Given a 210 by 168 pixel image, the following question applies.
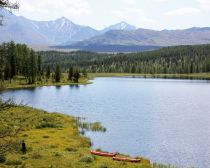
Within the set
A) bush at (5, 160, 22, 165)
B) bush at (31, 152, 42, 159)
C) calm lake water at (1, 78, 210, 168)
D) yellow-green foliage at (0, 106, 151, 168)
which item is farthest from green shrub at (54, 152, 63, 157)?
calm lake water at (1, 78, 210, 168)

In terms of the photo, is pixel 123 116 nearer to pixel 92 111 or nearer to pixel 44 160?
pixel 92 111

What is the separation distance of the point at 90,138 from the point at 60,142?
9931 millimetres

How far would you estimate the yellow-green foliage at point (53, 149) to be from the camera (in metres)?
43.0

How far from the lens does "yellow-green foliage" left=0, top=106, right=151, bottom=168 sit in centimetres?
4303

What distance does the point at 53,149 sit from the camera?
52.2 m

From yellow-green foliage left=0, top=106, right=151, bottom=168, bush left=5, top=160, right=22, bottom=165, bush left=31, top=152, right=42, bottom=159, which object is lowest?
yellow-green foliage left=0, top=106, right=151, bottom=168

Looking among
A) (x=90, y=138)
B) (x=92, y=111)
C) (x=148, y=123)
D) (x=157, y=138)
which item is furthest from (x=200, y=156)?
(x=92, y=111)

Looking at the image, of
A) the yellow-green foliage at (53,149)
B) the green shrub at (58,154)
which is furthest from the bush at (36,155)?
the green shrub at (58,154)

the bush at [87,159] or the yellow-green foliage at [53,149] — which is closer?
the yellow-green foliage at [53,149]

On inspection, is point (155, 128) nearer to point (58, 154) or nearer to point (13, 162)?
point (58, 154)

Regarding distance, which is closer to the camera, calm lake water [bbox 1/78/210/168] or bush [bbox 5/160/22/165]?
bush [bbox 5/160/22/165]

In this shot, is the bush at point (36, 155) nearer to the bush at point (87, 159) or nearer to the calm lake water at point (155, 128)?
the bush at point (87, 159)

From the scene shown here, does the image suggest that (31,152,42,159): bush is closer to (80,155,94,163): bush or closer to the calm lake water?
(80,155,94,163): bush

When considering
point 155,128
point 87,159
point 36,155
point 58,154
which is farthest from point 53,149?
point 155,128
